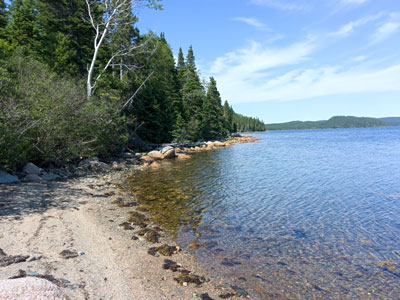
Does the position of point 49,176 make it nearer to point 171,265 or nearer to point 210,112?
point 171,265

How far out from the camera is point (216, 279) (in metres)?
5.45

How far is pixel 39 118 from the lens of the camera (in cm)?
1324

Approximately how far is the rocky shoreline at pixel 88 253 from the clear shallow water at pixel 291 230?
2.57ft

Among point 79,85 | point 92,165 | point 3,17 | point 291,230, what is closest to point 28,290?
point 291,230

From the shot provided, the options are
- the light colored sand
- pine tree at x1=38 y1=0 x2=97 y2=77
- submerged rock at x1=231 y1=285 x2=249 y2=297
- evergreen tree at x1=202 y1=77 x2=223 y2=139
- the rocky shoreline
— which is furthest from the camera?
evergreen tree at x1=202 y1=77 x2=223 y2=139

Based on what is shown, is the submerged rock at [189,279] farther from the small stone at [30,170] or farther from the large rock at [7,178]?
the small stone at [30,170]

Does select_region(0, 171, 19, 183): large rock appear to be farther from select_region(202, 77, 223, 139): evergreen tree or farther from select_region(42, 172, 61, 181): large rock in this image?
select_region(202, 77, 223, 139): evergreen tree

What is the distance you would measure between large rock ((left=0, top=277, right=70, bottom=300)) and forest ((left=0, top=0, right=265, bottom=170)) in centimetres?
1017

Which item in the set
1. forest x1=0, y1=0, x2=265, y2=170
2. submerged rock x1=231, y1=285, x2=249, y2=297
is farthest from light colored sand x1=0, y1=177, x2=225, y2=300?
forest x1=0, y1=0, x2=265, y2=170

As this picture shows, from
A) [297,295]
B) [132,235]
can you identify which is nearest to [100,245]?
[132,235]

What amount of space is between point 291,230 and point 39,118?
1394 cm

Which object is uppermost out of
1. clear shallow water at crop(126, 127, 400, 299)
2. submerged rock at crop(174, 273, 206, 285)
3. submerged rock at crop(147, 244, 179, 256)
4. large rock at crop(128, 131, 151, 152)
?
large rock at crop(128, 131, 151, 152)

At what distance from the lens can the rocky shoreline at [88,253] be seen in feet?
15.0

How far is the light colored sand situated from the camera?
4723 mm
